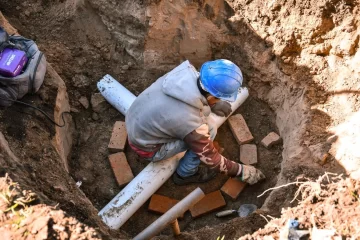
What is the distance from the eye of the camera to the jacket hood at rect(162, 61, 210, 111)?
3984 mm

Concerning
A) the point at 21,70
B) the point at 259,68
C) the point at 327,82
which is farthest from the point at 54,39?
the point at 327,82

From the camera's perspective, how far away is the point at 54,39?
545 cm

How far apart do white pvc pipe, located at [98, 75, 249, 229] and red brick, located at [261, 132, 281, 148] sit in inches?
20.1

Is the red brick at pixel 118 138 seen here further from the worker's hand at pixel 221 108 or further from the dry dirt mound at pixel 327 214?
the dry dirt mound at pixel 327 214

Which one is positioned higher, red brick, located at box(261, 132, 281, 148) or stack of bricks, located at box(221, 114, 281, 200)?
red brick, located at box(261, 132, 281, 148)

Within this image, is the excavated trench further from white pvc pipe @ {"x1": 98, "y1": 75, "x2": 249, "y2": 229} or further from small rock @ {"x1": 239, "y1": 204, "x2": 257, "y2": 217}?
white pvc pipe @ {"x1": 98, "y1": 75, "x2": 249, "y2": 229}

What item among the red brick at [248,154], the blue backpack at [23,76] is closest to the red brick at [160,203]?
the red brick at [248,154]

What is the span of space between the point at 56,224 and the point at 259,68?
3.10m

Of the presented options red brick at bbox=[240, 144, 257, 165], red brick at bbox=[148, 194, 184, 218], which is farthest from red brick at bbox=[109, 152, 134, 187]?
red brick at bbox=[240, 144, 257, 165]

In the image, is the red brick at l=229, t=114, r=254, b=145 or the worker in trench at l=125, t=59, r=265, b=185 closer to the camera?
the worker in trench at l=125, t=59, r=265, b=185

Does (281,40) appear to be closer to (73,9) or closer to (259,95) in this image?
(259,95)

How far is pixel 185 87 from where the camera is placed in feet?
13.2

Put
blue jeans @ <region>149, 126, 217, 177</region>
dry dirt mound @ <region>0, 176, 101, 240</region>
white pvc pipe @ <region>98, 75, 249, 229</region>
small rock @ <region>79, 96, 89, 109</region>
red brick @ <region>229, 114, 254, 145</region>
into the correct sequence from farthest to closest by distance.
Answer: small rock @ <region>79, 96, 89, 109</region>
red brick @ <region>229, 114, 254, 145</region>
blue jeans @ <region>149, 126, 217, 177</region>
white pvc pipe @ <region>98, 75, 249, 229</region>
dry dirt mound @ <region>0, 176, 101, 240</region>

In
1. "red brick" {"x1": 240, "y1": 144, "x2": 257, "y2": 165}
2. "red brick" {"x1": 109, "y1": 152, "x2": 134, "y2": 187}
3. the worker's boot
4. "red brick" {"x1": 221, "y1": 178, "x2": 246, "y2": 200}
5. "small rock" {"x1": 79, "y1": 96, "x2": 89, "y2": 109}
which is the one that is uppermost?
"red brick" {"x1": 240, "y1": 144, "x2": 257, "y2": 165}
